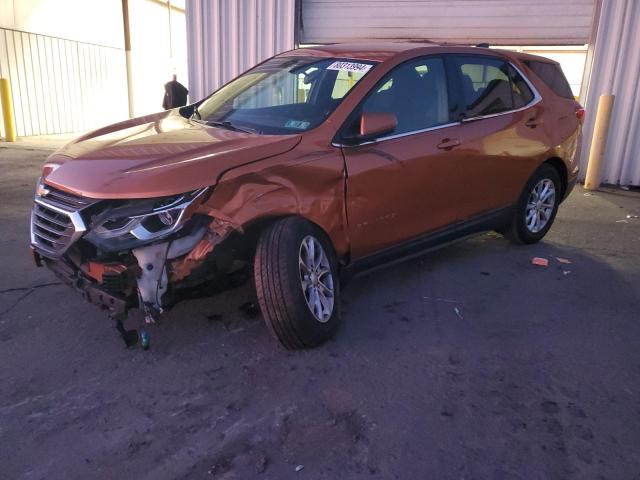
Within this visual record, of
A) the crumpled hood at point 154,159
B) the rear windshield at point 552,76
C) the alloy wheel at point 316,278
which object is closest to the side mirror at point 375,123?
the crumpled hood at point 154,159

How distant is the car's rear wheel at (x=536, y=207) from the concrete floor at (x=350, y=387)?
0.84 m

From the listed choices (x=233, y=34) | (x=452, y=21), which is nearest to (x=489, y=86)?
(x=452, y=21)

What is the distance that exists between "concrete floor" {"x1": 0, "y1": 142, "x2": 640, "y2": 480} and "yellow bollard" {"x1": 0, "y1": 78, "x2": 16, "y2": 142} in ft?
32.2

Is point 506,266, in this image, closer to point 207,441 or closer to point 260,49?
point 207,441

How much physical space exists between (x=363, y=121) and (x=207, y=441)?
203 cm

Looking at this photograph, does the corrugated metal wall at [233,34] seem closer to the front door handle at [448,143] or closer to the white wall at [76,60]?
the front door handle at [448,143]

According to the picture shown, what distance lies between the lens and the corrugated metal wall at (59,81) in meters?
13.9

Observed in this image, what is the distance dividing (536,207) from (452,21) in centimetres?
454

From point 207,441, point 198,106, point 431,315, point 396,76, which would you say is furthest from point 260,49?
point 207,441

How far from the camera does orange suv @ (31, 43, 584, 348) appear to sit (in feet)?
9.73

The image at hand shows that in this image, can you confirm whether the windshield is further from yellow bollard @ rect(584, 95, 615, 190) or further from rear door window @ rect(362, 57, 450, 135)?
yellow bollard @ rect(584, 95, 615, 190)

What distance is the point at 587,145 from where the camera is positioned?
8.70 m

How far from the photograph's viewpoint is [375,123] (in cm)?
348

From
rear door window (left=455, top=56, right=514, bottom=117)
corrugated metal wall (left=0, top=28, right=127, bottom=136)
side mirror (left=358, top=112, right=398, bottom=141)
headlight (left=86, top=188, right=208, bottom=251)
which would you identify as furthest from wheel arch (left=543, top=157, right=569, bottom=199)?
corrugated metal wall (left=0, top=28, right=127, bottom=136)
